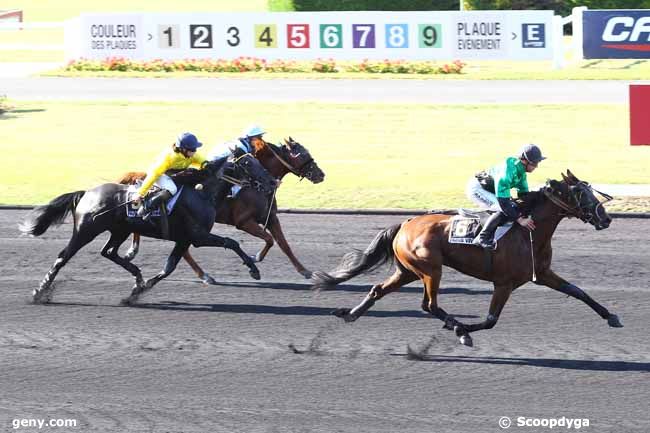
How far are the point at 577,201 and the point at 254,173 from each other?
4606 millimetres

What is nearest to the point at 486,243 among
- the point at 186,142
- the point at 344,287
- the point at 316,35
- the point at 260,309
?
the point at 260,309

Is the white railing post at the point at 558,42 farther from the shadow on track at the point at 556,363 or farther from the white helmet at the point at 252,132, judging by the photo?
the shadow on track at the point at 556,363

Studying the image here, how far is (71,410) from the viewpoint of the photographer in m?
9.80

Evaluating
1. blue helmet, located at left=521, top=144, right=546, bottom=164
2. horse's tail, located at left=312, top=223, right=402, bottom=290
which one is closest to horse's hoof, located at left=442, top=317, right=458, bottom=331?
horse's tail, located at left=312, top=223, right=402, bottom=290

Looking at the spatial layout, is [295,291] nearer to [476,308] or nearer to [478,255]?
[476,308]

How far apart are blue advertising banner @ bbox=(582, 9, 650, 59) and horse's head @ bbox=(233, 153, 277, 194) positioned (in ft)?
71.1

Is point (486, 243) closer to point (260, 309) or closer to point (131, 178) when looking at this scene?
point (260, 309)

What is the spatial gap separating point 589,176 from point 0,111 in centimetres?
1577

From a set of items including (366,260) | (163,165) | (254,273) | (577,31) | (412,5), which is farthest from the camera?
(412,5)

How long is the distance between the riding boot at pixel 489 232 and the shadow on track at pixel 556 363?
1082 millimetres

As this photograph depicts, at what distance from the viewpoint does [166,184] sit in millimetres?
13258

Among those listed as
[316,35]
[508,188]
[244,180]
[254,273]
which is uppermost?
[316,35]

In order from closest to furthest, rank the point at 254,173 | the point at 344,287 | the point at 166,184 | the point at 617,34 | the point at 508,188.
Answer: the point at 508,188
the point at 166,184
the point at 344,287
the point at 254,173
the point at 617,34

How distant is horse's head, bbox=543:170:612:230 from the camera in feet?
36.5
